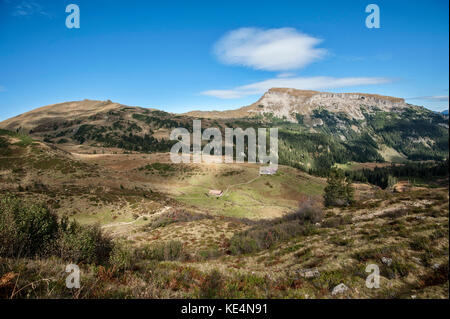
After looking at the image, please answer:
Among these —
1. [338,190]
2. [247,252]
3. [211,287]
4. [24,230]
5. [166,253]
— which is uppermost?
[24,230]

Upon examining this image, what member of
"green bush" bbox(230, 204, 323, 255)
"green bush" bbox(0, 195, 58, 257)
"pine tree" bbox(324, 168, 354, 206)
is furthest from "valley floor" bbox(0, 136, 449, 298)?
"pine tree" bbox(324, 168, 354, 206)

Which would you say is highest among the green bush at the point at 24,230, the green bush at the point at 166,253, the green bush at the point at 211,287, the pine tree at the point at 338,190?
the green bush at the point at 24,230

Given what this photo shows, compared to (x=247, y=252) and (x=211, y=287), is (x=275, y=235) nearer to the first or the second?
(x=247, y=252)

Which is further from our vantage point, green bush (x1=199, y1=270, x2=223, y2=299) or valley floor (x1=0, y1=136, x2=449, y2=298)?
green bush (x1=199, y1=270, x2=223, y2=299)

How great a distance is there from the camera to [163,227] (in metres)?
39.4

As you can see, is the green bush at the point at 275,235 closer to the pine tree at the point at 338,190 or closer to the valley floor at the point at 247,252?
the valley floor at the point at 247,252

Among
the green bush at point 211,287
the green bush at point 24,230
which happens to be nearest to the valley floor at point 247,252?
the green bush at point 211,287

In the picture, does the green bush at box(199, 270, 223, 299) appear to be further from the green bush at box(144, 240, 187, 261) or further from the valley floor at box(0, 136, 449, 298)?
the green bush at box(144, 240, 187, 261)

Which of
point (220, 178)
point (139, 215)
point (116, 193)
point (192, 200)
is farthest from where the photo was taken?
point (220, 178)

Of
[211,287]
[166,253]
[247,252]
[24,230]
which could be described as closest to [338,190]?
[247,252]

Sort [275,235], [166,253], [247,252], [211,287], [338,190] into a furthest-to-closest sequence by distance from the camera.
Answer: [338,190], [275,235], [247,252], [166,253], [211,287]

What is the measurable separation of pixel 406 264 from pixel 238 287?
7983mm
